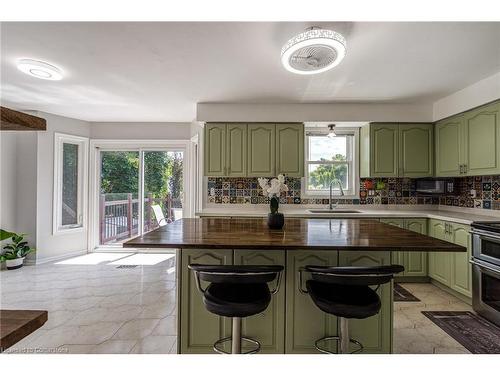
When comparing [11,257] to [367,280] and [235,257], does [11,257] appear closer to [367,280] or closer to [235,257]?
[235,257]

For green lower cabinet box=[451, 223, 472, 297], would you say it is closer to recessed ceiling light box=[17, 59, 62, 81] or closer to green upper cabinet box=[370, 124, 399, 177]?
green upper cabinet box=[370, 124, 399, 177]

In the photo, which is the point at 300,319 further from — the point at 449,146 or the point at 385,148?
the point at 449,146

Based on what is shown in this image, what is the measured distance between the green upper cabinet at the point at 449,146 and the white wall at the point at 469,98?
0.39 feet

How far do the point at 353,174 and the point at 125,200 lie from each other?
4.13m

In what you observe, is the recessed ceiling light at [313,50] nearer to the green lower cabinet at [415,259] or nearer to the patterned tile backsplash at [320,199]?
the patterned tile backsplash at [320,199]

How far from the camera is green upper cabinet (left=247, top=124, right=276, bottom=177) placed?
3.59 metres

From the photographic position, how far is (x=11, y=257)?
3.60 meters

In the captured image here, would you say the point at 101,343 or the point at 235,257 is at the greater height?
the point at 235,257

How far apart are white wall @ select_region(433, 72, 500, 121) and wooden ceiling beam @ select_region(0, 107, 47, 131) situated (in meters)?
3.70

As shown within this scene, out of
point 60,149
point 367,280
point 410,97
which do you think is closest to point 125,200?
point 60,149

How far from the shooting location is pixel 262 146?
3.59 meters

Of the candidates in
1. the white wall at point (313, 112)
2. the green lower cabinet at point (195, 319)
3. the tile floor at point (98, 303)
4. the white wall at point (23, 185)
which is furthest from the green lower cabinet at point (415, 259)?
the white wall at point (23, 185)

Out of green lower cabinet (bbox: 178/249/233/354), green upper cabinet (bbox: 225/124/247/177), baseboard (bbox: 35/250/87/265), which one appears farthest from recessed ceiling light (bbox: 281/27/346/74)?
baseboard (bbox: 35/250/87/265)

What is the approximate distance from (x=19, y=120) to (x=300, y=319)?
67.8 inches
